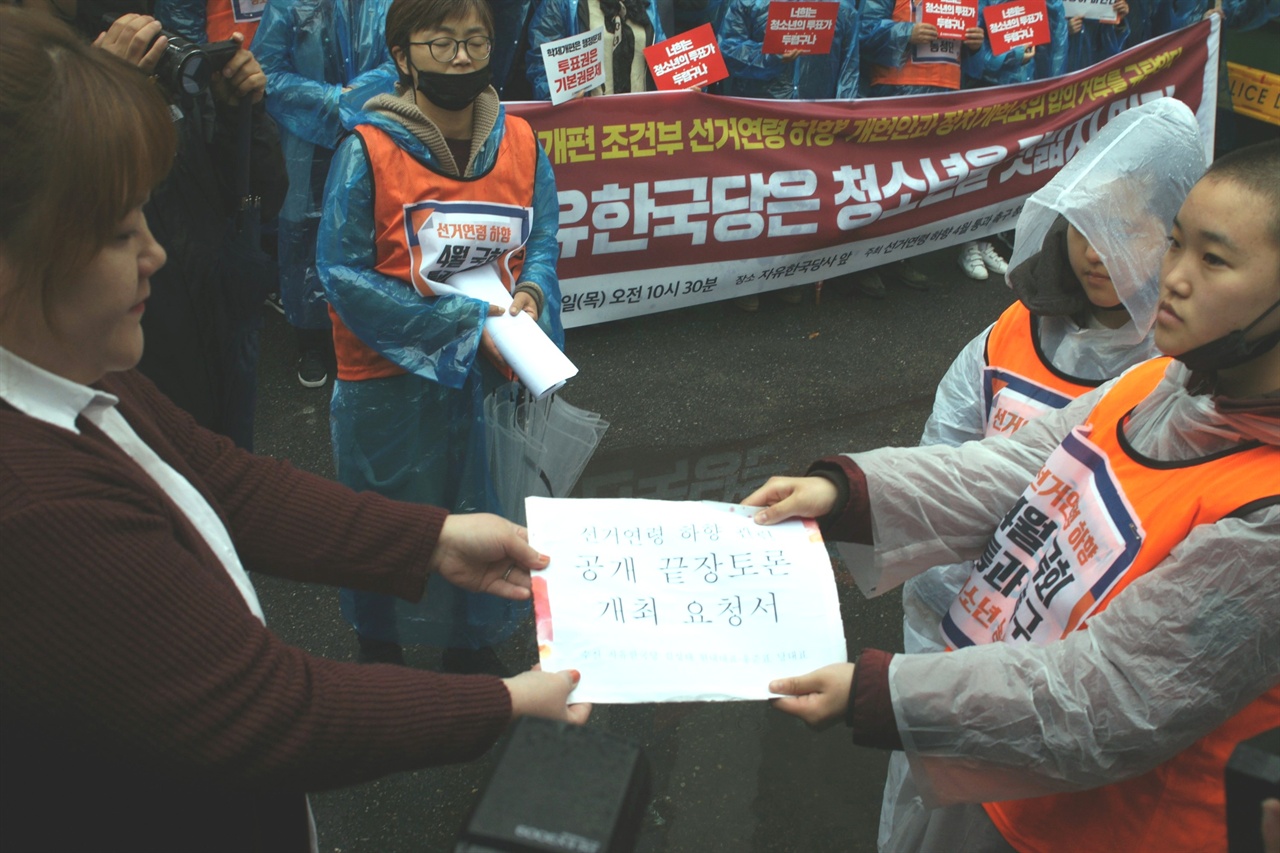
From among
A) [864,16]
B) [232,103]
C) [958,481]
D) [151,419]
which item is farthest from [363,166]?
[864,16]

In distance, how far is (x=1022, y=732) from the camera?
1.53 metres

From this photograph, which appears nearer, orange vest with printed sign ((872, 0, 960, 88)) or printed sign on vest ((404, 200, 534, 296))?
printed sign on vest ((404, 200, 534, 296))

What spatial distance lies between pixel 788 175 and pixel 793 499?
12.4 ft

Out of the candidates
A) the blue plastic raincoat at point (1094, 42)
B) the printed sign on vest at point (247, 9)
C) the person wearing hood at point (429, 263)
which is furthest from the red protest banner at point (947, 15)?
the person wearing hood at point (429, 263)

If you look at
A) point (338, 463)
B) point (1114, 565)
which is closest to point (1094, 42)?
point (338, 463)

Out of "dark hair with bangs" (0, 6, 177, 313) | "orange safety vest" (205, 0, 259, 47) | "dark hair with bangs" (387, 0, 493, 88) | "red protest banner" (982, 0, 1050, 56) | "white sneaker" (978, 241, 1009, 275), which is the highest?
"dark hair with bangs" (0, 6, 177, 313)

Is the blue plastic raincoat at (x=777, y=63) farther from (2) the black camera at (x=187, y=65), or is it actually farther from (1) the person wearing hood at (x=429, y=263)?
(2) the black camera at (x=187, y=65)

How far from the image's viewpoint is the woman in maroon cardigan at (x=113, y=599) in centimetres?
102

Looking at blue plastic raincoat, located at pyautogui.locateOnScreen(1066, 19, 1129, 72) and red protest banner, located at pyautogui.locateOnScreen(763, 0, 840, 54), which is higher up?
red protest banner, located at pyautogui.locateOnScreen(763, 0, 840, 54)

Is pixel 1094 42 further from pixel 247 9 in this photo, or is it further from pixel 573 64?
pixel 247 9

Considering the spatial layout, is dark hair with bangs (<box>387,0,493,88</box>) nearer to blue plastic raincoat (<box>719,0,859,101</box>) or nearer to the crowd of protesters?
the crowd of protesters

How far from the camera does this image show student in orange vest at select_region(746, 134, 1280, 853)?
55.9 inches

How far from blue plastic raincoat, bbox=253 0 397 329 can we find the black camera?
→ 1.77 m

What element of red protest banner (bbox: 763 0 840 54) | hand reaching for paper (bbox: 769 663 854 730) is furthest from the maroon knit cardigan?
red protest banner (bbox: 763 0 840 54)
